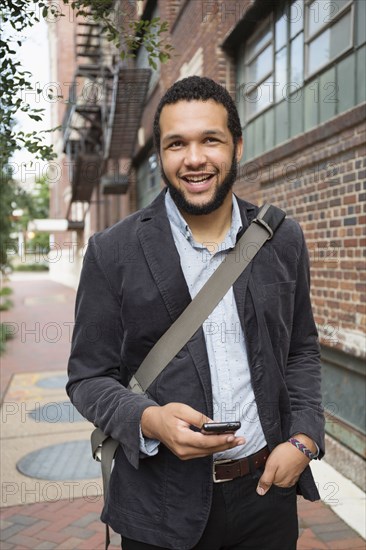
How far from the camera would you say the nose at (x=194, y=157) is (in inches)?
73.4

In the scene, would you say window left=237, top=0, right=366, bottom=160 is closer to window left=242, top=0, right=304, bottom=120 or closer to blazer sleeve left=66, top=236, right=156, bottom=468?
window left=242, top=0, right=304, bottom=120

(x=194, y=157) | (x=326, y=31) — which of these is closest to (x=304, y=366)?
(x=194, y=157)

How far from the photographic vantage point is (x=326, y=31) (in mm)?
5684

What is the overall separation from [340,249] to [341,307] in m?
0.51

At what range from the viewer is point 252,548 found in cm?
189

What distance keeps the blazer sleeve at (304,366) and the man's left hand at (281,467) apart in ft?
0.34

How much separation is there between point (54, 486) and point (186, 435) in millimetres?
3752

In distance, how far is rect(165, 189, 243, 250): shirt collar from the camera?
1.97 metres

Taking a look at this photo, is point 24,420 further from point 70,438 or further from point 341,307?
point 341,307

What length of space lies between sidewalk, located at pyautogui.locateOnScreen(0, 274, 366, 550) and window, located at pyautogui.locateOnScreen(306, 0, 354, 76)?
3.79 metres

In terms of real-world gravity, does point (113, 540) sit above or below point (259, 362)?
below

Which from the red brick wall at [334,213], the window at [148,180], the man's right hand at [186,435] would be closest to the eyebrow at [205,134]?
the man's right hand at [186,435]

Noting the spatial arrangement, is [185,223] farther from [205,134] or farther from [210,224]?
Result: [205,134]

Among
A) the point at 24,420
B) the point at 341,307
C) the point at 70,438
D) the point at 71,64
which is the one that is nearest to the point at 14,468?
the point at 70,438
